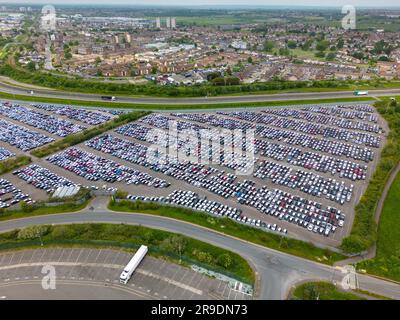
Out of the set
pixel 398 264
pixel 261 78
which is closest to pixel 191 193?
pixel 398 264

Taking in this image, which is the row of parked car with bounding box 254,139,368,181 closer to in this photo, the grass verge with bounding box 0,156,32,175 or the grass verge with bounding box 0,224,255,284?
the grass verge with bounding box 0,224,255,284

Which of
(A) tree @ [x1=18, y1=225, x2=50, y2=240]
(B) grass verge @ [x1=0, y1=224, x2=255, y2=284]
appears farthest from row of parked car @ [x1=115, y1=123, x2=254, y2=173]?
(A) tree @ [x1=18, y1=225, x2=50, y2=240]

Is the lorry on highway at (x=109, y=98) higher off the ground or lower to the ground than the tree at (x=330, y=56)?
lower

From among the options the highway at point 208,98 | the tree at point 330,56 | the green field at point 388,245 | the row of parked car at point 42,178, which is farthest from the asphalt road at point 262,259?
the tree at point 330,56

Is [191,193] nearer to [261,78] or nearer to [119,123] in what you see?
[119,123]

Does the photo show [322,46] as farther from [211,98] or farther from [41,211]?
[41,211]

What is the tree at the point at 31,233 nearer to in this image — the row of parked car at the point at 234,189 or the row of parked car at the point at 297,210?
the row of parked car at the point at 234,189
